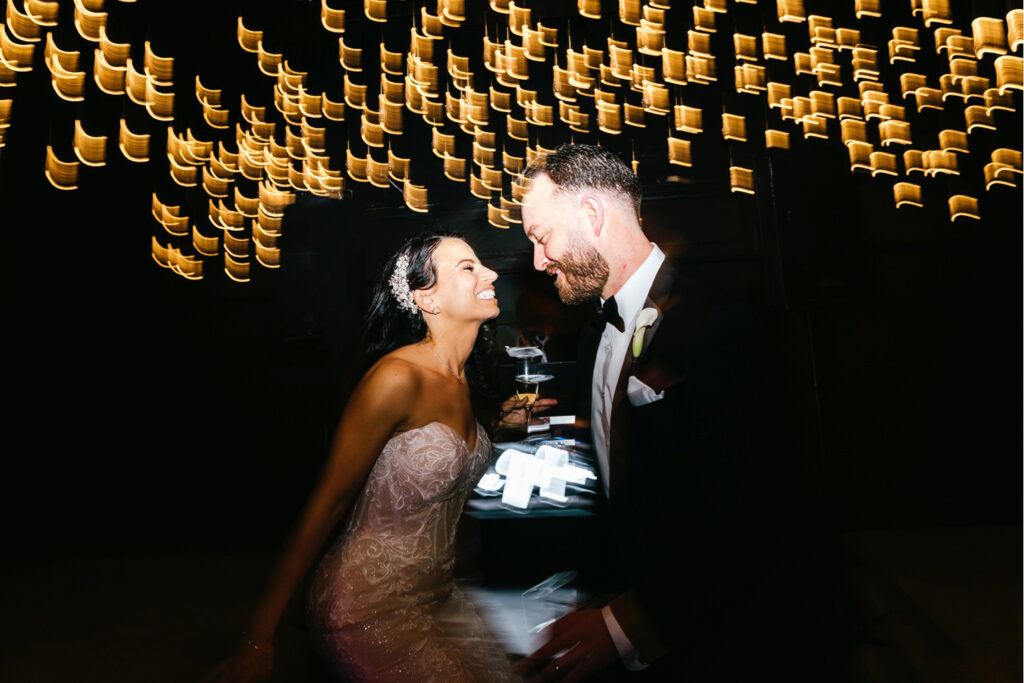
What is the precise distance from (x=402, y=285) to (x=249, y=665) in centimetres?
118

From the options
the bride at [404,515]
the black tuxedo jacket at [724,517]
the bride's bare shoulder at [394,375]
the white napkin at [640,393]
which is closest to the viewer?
the black tuxedo jacket at [724,517]

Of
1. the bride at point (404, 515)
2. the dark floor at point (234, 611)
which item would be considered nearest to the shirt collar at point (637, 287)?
the bride at point (404, 515)

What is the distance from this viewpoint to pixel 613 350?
1559 millimetres

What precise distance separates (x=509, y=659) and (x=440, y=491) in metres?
0.51

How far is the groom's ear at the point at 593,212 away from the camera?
149 cm

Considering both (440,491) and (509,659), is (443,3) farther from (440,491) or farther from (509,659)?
(509,659)

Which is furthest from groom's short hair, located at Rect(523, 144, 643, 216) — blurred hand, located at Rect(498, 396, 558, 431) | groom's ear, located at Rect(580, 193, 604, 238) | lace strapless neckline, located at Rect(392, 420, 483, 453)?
blurred hand, located at Rect(498, 396, 558, 431)

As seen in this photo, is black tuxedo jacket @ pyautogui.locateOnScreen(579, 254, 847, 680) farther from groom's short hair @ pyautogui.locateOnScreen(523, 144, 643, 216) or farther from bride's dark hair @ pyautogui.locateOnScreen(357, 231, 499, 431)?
bride's dark hair @ pyautogui.locateOnScreen(357, 231, 499, 431)

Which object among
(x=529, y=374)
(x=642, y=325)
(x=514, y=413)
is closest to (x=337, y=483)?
(x=642, y=325)

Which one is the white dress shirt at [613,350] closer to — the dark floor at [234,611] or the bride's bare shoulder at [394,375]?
the bride's bare shoulder at [394,375]

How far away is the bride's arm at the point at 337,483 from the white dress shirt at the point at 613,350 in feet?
1.81

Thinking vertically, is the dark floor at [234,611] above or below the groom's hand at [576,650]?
below

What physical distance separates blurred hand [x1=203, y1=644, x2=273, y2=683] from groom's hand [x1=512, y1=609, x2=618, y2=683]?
0.68m

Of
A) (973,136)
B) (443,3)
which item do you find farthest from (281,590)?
(973,136)
